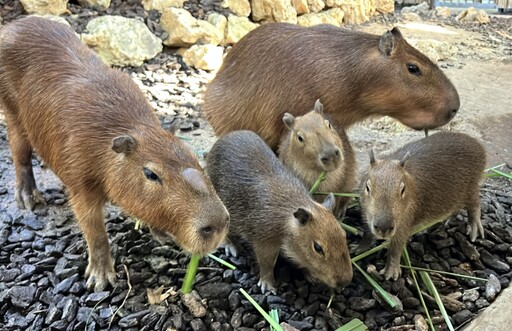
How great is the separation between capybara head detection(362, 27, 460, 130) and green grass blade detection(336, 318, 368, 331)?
5.82ft

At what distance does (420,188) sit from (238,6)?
5737mm

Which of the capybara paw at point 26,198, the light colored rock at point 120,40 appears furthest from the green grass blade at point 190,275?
the light colored rock at point 120,40

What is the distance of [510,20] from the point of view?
513 inches

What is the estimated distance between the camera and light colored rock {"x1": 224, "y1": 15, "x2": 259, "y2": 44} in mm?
8328

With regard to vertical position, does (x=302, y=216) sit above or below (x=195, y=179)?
below

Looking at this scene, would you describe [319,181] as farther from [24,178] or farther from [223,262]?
[24,178]

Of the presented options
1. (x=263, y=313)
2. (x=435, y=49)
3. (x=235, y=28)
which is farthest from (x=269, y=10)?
(x=263, y=313)

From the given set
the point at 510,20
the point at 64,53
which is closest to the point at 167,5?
the point at 64,53

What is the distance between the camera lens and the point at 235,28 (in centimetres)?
838

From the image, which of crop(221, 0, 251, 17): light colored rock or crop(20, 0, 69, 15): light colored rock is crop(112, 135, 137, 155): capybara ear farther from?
crop(221, 0, 251, 17): light colored rock

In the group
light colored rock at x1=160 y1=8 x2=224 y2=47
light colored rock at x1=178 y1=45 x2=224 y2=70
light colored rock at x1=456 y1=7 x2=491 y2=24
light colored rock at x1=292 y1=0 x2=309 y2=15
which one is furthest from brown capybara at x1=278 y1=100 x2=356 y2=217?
light colored rock at x1=456 y1=7 x2=491 y2=24

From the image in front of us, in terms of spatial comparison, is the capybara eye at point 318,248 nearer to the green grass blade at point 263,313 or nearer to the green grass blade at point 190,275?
the green grass blade at point 263,313

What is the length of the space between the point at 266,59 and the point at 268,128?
534 mm

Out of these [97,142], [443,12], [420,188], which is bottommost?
[443,12]
